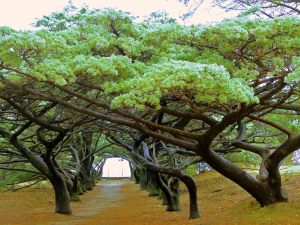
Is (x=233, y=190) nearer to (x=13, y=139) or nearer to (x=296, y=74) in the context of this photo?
(x=13, y=139)

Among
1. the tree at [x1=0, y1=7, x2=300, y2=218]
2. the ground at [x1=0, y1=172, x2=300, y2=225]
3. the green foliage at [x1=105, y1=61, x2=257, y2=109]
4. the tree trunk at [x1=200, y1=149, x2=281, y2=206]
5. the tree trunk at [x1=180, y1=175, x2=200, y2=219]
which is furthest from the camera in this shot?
the tree trunk at [x1=180, y1=175, x2=200, y2=219]

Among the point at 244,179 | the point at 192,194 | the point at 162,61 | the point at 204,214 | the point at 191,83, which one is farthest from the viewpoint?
the point at 204,214

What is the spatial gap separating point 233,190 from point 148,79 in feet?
52.4

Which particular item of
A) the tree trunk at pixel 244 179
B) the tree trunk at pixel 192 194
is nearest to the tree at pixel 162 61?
the tree trunk at pixel 244 179

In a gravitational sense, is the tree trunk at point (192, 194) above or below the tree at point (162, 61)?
below

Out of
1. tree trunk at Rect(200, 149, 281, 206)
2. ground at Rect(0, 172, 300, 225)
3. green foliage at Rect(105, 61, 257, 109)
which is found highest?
green foliage at Rect(105, 61, 257, 109)

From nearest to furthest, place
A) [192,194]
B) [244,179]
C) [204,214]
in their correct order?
1. [244,179]
2. [192,194]
3. [204,214]

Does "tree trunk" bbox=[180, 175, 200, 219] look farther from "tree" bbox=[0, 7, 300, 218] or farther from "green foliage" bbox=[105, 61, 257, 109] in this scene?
"green foliage" bbox=[105, 61, 257, 109]

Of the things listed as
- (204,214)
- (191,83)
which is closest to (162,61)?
(191,83)

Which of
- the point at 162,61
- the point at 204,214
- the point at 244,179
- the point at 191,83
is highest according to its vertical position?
the point at 162,61

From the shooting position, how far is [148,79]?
6086 mm

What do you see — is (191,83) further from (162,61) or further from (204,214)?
(204,214)

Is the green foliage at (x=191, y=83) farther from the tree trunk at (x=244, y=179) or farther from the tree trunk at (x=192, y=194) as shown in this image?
the tree trunk at (x=192, y=194)

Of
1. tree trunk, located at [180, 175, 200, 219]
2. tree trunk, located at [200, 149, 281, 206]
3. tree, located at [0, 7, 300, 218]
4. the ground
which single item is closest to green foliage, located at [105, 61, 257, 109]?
tree, located at [0, 7, 300, 218]
